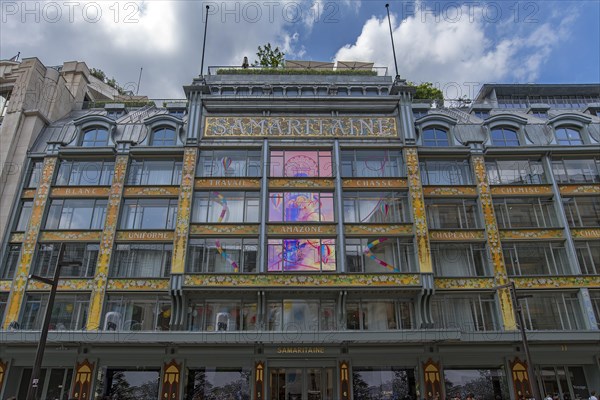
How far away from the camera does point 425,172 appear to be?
3066cm

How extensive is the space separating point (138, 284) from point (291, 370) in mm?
10409

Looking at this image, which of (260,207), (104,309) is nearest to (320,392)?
(260,207)

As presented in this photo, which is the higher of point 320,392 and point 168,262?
point 168,262

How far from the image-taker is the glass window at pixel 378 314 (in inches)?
1024

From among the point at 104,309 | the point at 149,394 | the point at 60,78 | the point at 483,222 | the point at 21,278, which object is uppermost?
the point at 60,78

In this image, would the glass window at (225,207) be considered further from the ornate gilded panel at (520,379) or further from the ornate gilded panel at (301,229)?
the ornate gilded panel at (520,379)

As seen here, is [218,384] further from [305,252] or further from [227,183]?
[227,183]

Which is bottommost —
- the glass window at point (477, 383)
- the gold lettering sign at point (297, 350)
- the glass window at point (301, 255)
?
the glass window at point (477, 383)

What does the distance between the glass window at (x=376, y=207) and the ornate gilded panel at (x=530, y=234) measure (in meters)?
6.47

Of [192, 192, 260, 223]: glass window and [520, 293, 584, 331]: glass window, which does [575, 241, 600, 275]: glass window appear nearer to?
[520, 293, 584, 331]: glass window

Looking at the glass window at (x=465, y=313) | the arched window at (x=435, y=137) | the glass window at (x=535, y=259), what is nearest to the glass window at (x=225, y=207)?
the glass window at (x=465, y=313)

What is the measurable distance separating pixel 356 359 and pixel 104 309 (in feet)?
49.3

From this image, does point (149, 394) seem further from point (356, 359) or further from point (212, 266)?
point (356, 359)

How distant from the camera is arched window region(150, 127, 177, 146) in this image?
103ft
